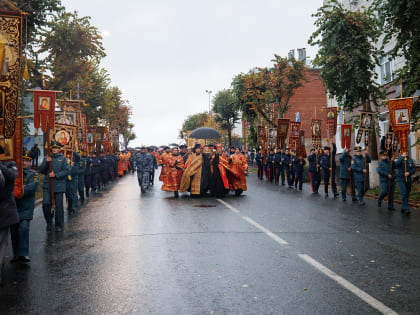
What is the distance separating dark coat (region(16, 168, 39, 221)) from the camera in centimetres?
682

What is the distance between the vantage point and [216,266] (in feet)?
19.9

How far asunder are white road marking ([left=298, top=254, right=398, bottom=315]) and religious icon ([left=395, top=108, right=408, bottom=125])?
8003 millimetres

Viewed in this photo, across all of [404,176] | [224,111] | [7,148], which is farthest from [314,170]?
[224,111]

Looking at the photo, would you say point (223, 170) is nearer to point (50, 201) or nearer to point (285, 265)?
point (50, 201)

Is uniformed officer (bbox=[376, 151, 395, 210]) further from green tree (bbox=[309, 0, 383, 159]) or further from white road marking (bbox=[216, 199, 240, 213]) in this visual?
green tree (bbox=[309, 0, 383, 159])

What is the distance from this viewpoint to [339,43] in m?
17.4

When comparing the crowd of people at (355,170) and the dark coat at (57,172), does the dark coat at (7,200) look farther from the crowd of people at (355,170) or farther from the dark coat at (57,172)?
the crowd of people at (355,170)

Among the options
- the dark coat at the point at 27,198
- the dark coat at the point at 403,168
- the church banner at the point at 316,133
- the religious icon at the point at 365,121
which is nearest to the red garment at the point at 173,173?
the religious icon at the point at 365,121

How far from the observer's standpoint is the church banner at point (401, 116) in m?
13.0

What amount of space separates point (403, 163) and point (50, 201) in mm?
8696

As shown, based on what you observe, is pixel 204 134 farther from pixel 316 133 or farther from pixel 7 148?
pixel 7 148

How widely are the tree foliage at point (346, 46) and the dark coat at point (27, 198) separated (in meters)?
12.9

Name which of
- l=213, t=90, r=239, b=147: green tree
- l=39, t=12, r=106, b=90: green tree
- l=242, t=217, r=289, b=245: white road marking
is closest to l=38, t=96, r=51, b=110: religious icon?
l=242, t=217, r=289, b=245: white road marking

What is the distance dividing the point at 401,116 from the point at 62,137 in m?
9.62
